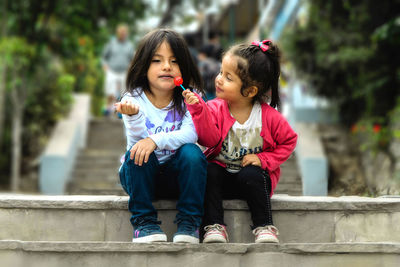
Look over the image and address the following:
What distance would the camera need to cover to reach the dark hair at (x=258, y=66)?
3293 mm

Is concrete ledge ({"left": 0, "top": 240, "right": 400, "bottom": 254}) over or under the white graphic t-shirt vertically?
under

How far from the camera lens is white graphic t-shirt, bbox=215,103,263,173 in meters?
3.32

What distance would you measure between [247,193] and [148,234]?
1.91ft

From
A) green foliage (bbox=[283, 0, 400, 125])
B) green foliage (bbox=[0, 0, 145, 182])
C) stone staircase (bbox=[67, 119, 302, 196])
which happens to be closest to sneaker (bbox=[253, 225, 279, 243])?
stone staircase (bbox=[67, 119, 302, 196])

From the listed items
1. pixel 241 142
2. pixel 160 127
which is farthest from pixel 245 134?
pixel 160 127

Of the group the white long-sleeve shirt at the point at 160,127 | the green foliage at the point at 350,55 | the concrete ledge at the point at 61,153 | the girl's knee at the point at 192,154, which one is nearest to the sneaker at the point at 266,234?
the girl's knee at the point at 192,154

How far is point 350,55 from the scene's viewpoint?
309 inches

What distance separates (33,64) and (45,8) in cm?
85

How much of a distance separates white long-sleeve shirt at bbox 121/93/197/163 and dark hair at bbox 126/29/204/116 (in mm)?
56

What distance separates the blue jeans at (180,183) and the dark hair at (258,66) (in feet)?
1.62

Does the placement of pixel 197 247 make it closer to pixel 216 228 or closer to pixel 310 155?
pixel 216 228

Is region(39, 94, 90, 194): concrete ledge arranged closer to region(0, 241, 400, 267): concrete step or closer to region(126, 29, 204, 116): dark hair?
region(126, 29, 204, 116): dark hair

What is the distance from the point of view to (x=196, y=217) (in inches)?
123

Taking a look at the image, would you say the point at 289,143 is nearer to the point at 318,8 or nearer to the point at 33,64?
the point at 318,8
